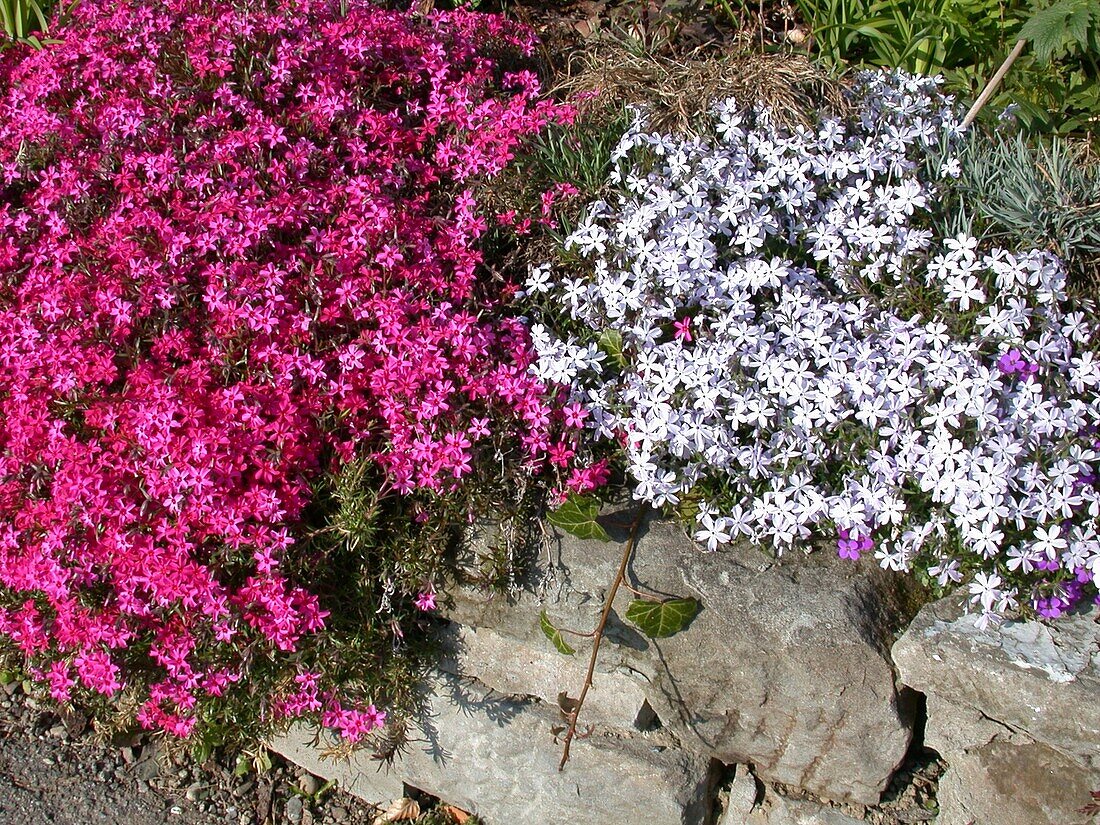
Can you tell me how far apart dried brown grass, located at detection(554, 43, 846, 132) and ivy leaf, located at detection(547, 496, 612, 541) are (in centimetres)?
153

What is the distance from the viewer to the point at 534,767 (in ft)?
10.1

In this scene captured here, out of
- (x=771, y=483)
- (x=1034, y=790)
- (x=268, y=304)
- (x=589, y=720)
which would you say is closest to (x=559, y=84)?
(x=268, y=304)

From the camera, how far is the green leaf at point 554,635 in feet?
9.23

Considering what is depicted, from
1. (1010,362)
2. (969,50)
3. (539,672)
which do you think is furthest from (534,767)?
(969,50)

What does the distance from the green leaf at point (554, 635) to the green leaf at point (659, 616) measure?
220mm

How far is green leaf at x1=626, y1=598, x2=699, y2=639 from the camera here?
8.91ft

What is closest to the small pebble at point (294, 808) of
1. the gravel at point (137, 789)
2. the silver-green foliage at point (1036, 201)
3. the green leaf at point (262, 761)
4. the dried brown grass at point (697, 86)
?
the gravel at point (137, 789)

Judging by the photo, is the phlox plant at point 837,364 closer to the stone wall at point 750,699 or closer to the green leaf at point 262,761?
the stone wall at point 750,699

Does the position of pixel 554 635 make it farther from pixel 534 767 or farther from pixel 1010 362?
pixel 1010 362

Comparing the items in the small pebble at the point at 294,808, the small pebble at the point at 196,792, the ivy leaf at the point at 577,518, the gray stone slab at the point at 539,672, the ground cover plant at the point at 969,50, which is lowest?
the small pebble at the point at 294,808

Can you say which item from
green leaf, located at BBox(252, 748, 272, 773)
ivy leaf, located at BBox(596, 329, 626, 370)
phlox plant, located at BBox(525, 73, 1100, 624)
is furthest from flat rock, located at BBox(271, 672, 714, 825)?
ivy leaf, located at BBox(596, 329, 626, 370)

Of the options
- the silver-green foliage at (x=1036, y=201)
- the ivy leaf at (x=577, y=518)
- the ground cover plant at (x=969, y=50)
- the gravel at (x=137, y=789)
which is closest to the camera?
the ivy leaf at (x=577, y=518)

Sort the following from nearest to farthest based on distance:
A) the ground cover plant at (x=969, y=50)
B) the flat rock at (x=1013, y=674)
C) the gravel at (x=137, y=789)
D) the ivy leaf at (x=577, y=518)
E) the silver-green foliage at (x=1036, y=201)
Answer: the flat rock at (x=1013, y=674), the ivy leaf at (x=577, y=518), the silver-green foliage at (x=1036, y=201), the gravel at (x=137, y=789), the ground cover plant at (x=969, y=50)

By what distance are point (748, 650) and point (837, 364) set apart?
86cm
